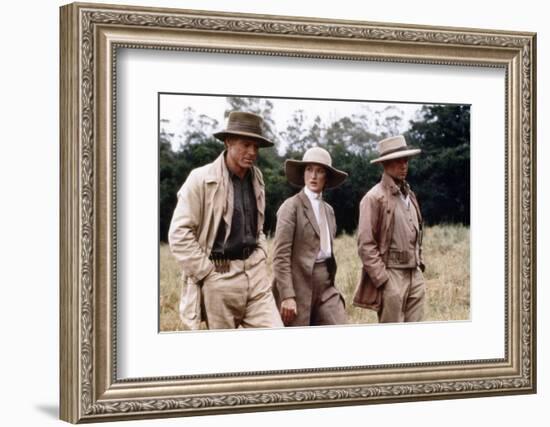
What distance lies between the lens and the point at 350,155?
7.45m

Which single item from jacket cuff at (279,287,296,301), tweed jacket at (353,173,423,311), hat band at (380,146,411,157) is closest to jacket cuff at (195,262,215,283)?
jacket cuff at (279,287,296,301)

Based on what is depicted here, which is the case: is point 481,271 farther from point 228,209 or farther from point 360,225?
point 228,209

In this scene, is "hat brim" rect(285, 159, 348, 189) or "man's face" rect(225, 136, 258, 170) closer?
"man's face" rect(225, 136, 258, 170)

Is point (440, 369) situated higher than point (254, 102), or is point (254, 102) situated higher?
point (254, 102)

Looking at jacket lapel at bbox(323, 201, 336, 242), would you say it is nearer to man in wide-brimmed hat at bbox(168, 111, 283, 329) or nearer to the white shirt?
the white shirt

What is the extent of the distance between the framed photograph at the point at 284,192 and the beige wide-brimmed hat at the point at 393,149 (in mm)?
11

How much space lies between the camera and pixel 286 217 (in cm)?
729

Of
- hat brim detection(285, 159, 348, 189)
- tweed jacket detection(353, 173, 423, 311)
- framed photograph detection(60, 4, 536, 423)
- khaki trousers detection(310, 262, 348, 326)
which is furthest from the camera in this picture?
tweed jacket detection(353, 173, 423, 311)

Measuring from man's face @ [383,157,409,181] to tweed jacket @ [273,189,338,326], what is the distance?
1.29 ft

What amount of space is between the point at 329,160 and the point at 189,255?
897 millimetres

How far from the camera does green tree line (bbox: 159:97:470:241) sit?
23.2ft

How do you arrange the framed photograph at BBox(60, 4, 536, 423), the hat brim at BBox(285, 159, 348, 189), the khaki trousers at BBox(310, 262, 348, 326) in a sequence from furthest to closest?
the khaki trousers at BBox(310, 262, 348, 326)
the hat brim at BBox(285, 159, 348, 189)
the framed photograph at BBox(60, 4, 536, 423)

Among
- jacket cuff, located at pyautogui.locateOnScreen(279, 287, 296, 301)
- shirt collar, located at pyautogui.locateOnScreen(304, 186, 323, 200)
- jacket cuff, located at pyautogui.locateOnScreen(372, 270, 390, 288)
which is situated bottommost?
jacket cuff, located at pyautogui.locateOnScreen(279, 287, 296, 301)

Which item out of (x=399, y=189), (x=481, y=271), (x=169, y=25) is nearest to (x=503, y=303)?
(x=481, y=271)
